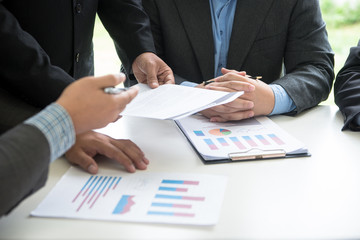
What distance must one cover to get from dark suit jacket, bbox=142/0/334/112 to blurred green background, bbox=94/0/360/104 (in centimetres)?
303

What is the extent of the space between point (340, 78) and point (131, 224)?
1003mm

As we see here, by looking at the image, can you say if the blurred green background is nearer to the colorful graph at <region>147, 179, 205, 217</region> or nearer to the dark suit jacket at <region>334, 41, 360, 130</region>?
the dark suit jacket at <region>334, 41, 360, 130</region>

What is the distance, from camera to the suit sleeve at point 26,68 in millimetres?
1080

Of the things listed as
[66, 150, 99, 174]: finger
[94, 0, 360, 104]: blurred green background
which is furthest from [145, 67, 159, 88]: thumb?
[94, 0, 360, 104]: blurred green background

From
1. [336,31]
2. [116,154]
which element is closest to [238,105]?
[116,154]

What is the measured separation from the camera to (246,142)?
3.58 ft

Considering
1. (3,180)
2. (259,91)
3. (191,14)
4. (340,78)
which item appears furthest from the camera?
(191,14)

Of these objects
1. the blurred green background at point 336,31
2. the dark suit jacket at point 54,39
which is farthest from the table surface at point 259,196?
the blurred green background at point 336,31

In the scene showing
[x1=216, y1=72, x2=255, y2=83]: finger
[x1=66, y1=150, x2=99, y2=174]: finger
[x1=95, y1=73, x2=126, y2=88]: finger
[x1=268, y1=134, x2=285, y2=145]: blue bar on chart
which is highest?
[x1=95, y1=73, x2=126, y2=88]: finger

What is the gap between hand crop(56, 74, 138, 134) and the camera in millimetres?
759

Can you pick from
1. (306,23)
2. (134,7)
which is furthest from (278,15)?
(134,7)

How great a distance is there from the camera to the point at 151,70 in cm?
142

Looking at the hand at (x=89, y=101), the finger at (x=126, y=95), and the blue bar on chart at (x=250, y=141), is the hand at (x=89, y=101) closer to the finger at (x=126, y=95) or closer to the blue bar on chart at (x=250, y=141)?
the finger at (x=126, y=95)

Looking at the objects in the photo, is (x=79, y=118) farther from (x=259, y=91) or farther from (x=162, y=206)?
(x=259, y=91)
